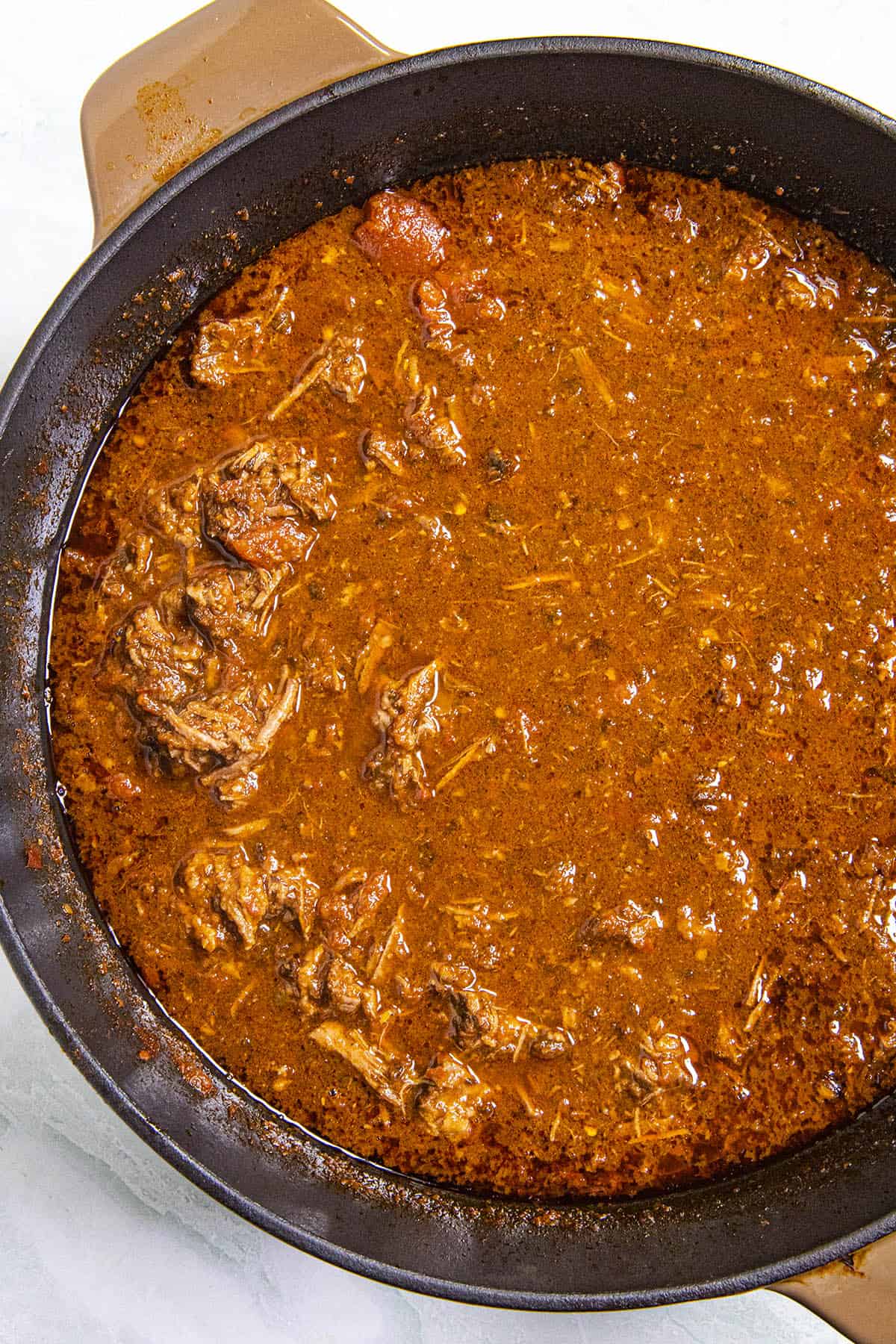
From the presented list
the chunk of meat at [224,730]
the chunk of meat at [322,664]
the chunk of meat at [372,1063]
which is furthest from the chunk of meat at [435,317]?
the chunk of meat at [372,1063]

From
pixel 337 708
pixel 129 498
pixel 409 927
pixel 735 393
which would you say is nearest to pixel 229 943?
pixel 409 927

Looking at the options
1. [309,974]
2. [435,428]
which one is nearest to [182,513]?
[435,428]

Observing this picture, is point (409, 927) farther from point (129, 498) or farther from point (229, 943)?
point (129, 498)

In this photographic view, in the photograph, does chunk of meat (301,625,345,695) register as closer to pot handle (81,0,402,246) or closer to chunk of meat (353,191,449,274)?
chunk of meat (353,191,449,274)

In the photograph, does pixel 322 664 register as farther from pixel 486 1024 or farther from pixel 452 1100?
pixel 452 1100

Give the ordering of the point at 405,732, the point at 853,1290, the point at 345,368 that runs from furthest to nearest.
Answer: the point at 345,368, the point at 405,732, the point at 853,1290

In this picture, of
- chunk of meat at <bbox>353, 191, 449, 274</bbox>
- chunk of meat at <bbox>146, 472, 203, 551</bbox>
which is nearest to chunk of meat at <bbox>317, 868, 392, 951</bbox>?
chunk of meat at <bbox>146, 472, 203, 551</bbox>
